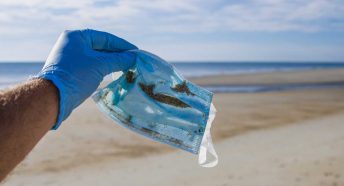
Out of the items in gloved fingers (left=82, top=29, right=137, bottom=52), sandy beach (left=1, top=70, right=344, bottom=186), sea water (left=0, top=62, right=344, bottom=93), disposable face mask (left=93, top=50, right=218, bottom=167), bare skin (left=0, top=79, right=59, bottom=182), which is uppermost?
gloved fingers (left=82, top=29, right=137, bottom=52)

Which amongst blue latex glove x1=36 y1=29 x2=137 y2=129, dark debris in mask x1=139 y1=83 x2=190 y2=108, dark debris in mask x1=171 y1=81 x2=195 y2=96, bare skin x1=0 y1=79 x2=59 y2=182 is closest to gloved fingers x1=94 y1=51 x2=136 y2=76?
blue latex glove x1=36 y1=29 x2=137 y2=129

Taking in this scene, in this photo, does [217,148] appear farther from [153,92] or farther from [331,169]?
[153,92]

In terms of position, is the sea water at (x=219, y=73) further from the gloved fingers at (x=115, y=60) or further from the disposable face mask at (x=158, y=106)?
the disposable face mask at (x=158, y=106)

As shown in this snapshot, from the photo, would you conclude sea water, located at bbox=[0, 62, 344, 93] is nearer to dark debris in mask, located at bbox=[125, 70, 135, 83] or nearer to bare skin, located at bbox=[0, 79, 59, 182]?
bare skin, located at bbox=[0, 79, 59, 182]

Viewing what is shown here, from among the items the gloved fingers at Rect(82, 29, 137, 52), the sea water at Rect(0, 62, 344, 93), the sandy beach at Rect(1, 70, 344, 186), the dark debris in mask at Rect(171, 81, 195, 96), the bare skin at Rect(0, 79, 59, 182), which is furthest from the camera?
the sea water at Rect(0, 62, 344, 93)

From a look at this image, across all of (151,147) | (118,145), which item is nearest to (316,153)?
(151,147)

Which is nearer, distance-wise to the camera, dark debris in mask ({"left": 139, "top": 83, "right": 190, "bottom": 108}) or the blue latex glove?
the blue latex glove
